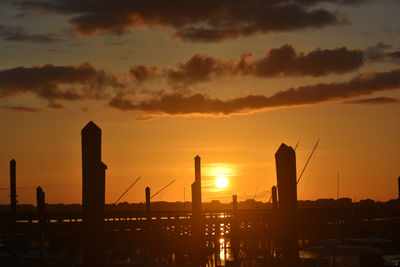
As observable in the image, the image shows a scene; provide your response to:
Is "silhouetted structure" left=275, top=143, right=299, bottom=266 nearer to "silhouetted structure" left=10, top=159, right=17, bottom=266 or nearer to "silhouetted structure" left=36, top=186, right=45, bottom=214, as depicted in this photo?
"silhouetted structure" left=10, top=159, right=17, bottom=266

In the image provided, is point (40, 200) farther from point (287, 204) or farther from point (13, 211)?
point (287, 204)

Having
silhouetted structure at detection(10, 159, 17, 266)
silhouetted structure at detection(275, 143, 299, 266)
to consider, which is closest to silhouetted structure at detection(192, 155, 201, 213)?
silhouetted structure at detection(10, 159, 17, 266)

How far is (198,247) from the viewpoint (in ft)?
95.8

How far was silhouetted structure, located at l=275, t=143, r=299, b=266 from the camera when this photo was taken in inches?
665

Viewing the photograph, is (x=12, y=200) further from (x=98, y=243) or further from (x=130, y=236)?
(x=98, y=243)

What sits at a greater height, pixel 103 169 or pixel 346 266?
pixel 103 169

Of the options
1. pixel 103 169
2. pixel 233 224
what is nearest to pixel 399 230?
pixel 233 224

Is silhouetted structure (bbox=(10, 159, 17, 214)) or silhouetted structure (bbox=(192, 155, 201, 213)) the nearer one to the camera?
silhouetted structure (bbox=(192, 155, 201, 213))

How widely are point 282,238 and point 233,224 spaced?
17861mm

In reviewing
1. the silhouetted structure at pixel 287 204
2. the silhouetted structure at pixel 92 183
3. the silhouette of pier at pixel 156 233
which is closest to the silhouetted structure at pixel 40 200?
the silhouette of pier at pixel 156 233

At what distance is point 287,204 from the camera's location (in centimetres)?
1720

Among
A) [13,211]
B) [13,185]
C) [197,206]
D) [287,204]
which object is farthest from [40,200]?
[287,204]

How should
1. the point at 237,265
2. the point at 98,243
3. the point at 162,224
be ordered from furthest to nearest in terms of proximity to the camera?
the point at 162,224 < the point at 237,265 < the point at 98,243

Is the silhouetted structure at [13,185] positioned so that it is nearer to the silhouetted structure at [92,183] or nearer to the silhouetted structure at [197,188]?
the silhouetted structure at [197,188]
